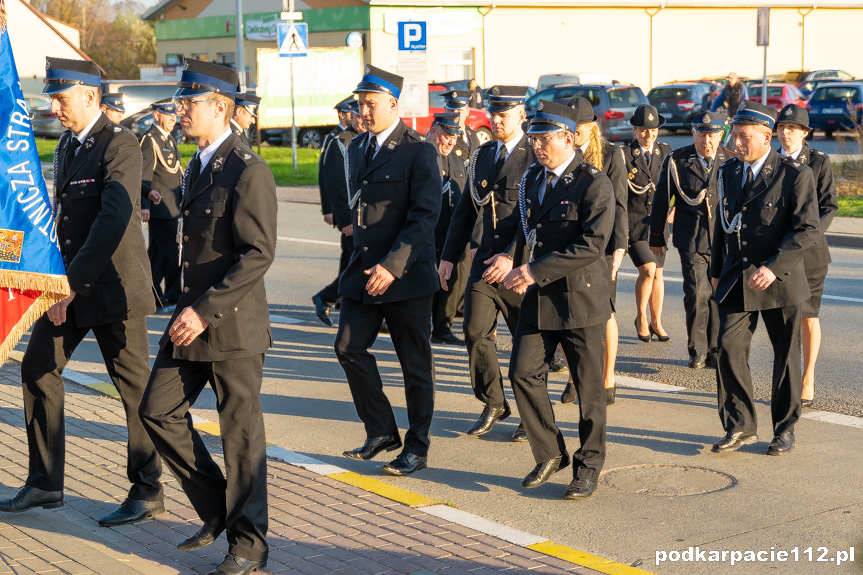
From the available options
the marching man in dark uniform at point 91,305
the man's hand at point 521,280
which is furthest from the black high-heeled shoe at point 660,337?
the marching man in dark uniform at point 91,305

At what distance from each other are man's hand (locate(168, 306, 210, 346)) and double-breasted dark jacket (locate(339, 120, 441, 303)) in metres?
1.73

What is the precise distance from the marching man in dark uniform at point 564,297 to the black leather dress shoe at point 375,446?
897 mm

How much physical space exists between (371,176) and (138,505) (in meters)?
2.22

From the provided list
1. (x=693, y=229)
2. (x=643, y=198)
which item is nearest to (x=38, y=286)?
(x=693, y=229)

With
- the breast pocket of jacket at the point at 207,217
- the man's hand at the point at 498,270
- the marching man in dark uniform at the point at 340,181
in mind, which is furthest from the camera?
the marching man in dark uniform at the point at 340,181

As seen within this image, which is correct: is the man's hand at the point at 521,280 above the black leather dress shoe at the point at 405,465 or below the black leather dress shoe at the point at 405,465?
above

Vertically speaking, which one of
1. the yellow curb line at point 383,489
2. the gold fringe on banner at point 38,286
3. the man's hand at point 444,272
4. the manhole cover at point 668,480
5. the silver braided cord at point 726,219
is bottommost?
the manhole cover at point 668,480

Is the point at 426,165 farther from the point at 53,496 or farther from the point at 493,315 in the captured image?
the point at 53,496

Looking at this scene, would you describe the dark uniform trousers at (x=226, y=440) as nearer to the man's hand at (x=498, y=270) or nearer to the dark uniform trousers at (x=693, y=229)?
the man's hand at (x=498, y=270)

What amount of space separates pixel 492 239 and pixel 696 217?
8.36ft

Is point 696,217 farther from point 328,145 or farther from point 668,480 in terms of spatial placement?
point 328,145

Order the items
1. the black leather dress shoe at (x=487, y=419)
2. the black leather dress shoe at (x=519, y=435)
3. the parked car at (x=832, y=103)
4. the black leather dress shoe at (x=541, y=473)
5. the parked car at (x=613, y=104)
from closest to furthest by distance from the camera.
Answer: the black leather dress shoe at (x=541, y=473) → the black leather dress shoe at (x=519, y=435) → the black leather dress shoe at (x=487, y=419) → the parked car at (x=613, y=104) → the parked car at (x=832, y=103)

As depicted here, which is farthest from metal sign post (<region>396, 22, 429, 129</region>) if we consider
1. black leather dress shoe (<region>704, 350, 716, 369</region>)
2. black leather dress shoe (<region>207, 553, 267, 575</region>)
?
black leather dress shoe (<region>207, 553, 267, 575</region>)

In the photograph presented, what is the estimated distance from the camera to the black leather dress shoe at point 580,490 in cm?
589
